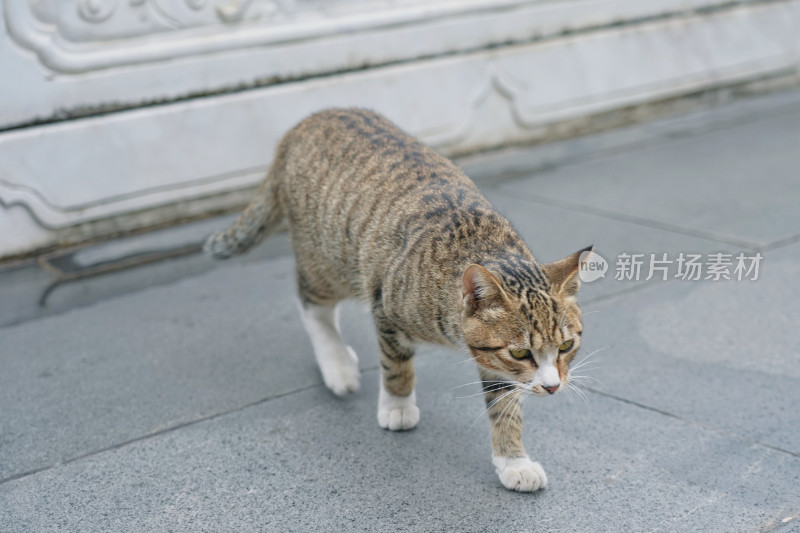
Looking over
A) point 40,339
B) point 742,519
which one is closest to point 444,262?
point 742,519

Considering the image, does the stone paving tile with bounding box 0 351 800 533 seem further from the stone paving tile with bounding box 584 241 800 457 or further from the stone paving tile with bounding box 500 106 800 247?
the stone paving tile with bounding box 500 106 800 247

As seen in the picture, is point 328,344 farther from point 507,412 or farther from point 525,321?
point 525,321

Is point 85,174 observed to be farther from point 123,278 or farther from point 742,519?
point 742,519

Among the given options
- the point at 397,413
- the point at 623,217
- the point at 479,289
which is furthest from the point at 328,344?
the point at 623,217

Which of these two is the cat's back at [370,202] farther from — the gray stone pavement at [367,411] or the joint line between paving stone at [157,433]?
the gray stone pavement at [367,411]

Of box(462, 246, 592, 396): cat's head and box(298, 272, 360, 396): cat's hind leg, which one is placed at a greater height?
box(462, 246, 592, 396): cat's head

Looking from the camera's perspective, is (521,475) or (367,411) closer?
(521,475)

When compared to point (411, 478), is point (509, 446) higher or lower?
higher

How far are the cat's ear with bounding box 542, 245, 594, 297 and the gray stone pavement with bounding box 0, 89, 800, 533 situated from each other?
800 mm

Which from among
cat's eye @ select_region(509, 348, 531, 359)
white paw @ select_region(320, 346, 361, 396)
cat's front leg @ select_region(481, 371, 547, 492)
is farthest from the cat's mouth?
white paw @ select_region(320, 346, 361, 396)

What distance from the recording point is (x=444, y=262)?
10.3 feet

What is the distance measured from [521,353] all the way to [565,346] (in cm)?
17

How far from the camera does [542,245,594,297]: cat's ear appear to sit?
2.89 metres

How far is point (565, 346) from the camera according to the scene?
113 inches
